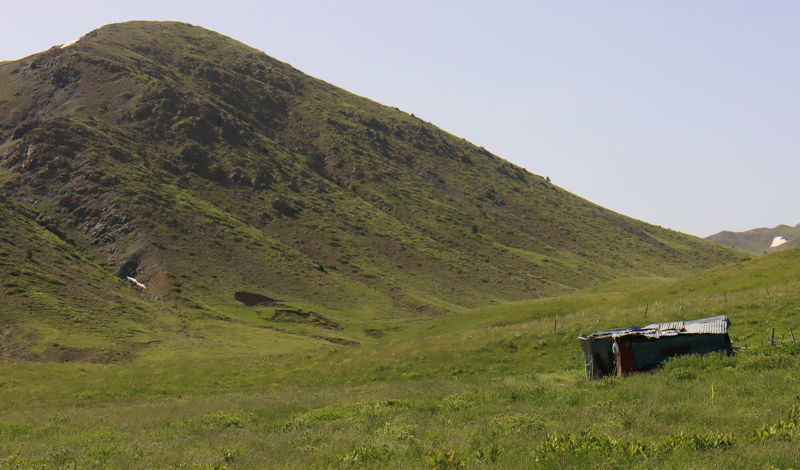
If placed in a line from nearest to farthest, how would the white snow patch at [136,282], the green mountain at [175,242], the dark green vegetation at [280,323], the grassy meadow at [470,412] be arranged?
the grassy meadow at [470,412], the dark green vegetation at [280,323], the green mountain at [175,242], the white snow patch at [136,282]

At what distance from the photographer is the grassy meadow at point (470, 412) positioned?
11.3 m

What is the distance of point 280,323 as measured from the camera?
112 metres

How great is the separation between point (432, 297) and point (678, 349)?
127 m

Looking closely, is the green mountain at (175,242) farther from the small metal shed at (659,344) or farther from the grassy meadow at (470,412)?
the small metal shed at (659,344)

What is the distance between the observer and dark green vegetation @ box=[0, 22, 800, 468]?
14070 mm

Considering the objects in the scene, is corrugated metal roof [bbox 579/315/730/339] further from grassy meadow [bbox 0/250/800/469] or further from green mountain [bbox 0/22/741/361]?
green mountain [bbox 0/22/741/361]

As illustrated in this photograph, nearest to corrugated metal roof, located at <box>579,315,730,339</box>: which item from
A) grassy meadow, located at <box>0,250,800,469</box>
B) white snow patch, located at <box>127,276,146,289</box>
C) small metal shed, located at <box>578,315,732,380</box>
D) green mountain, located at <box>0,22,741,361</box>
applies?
small metal shed, located at <box>578,315,732,380</box>

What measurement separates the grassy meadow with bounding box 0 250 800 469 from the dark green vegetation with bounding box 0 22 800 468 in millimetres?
115

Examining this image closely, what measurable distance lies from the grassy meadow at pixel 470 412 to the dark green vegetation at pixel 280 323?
0.12 m

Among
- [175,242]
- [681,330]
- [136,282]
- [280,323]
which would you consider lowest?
[280,323]

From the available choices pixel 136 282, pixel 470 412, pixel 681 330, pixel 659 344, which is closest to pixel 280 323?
pixel 136 282

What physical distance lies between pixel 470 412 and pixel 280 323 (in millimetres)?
96714

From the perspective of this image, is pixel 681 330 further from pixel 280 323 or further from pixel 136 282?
pixel 136 282

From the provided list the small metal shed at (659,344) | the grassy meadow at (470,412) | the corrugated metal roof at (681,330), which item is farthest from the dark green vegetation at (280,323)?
the corrugated metal roof at (681,330)
